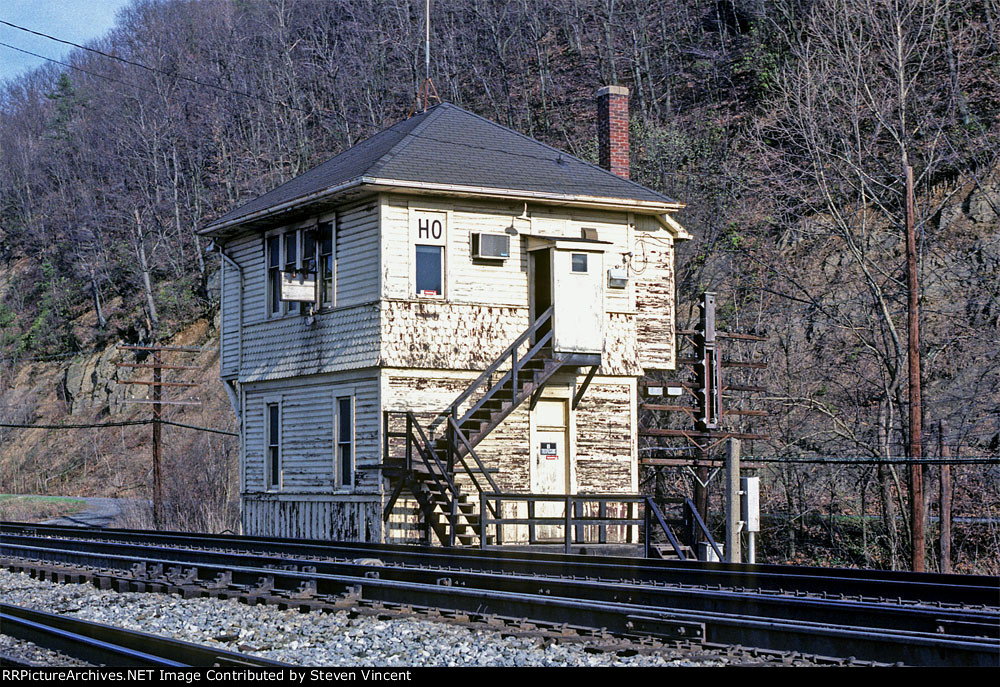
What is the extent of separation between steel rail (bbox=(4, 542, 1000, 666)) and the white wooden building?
898 cm

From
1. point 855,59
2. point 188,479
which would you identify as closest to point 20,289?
point 188,479

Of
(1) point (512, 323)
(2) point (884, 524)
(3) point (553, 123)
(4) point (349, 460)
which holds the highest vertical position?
(3) point (553, 123)

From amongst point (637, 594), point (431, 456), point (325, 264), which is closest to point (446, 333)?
point (431, 456)

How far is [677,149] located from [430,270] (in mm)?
20668

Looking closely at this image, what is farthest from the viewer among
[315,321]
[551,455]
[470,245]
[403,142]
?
[403,142]

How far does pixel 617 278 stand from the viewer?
1036 inches

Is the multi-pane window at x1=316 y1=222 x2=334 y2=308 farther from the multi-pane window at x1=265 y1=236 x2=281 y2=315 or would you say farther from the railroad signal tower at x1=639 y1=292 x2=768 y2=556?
the railroad signal tower at x1=639 y1=292 x2=768 y2=556

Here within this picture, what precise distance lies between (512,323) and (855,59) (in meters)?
17.0

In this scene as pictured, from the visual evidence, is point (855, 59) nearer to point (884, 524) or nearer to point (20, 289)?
point (884, 524)

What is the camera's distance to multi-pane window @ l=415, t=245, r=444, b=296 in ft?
81.1

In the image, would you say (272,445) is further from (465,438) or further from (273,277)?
(465,438)

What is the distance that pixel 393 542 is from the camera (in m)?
24.1

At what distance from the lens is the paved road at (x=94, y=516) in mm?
40656

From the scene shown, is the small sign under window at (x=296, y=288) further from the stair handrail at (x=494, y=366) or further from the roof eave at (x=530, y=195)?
the stair handrail at (x=494, y=366)
